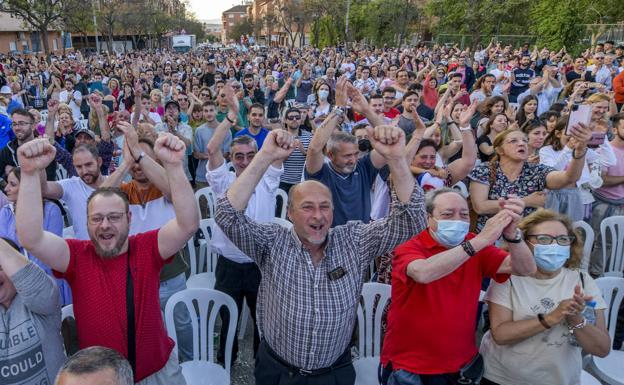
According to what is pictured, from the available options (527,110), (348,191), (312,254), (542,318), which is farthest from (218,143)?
A: (527,110)

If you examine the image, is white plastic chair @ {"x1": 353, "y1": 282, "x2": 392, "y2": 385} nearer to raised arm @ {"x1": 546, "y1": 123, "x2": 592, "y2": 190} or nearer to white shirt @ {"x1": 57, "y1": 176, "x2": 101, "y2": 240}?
raised arm @ {"x1": 546, "y1": 123, "x2": 592, "y2": 190}

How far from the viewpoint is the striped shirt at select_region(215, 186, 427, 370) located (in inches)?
91.7

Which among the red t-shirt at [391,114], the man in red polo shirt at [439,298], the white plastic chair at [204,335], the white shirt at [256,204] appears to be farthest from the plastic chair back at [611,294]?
the red t-shirt at [391,114]

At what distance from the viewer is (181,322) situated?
335cm

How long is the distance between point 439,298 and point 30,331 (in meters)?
1.96

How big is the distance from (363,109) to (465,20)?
1221 inches

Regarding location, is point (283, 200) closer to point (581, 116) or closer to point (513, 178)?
point (513, 178)

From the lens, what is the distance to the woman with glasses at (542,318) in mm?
2463

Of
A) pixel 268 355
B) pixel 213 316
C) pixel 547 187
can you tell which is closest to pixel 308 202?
pixel 268 355

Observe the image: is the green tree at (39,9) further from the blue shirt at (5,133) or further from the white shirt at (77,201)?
the white shirt at (77,201)

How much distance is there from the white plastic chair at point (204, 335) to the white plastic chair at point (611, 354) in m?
2.40

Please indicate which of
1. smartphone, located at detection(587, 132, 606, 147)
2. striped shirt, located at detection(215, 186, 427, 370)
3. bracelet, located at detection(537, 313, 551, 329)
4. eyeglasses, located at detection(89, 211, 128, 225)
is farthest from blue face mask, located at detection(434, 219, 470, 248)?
smartphone, located at detection(587, 132, 606, 147)

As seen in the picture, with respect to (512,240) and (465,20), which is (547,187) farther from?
(465,20)

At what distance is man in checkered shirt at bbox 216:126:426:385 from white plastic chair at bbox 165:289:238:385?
64cm
